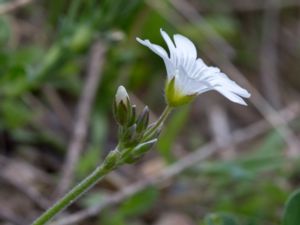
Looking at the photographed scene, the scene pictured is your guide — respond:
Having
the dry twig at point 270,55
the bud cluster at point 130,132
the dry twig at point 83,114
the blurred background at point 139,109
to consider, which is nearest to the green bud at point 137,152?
the bud cluster at point 130,132

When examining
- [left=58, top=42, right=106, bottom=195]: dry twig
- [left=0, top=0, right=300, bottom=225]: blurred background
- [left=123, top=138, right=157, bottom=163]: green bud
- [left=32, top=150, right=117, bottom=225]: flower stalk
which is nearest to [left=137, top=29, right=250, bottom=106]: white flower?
[left=123, top=138, right=157, bottom=163]: green bud

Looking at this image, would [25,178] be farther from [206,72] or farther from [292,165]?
[206,72]

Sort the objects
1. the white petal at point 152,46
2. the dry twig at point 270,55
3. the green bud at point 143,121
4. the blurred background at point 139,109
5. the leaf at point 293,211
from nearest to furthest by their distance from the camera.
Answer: the white petal at point 152,46, the green bud at point 143,121, the leaf at point 293,211, the blurred background at point 139,109, the dry twig at point 270,55

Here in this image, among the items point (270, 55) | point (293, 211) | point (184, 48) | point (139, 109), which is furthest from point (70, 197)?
point (270, 55)

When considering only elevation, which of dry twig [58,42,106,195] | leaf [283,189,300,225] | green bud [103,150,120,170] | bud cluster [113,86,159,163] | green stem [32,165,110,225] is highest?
dry twig [58,42,106,195]

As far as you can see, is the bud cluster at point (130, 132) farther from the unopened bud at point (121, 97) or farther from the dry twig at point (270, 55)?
the dry twig at point (270, 55)

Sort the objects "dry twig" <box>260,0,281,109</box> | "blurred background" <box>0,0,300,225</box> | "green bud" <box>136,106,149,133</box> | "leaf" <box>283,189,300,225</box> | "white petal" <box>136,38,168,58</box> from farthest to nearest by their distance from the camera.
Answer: "dry twig" <box>260,0,281,109</box> < "blurred background" <box>0,0,300,225</box> < "leaf" <box>283,189,300,225</box> < "green bud" <box>136,106,149,133</box> < "white petal" <box>136,38,168,58</box>

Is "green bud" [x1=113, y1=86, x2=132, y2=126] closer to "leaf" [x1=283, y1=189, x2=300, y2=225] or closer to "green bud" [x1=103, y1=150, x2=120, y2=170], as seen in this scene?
"green bud" [x1=103, y1=150, x2=120, y2=170]
